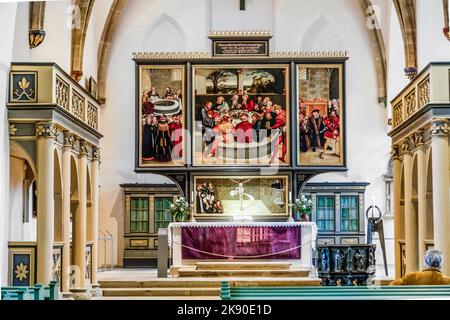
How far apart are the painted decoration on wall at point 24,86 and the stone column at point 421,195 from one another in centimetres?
702

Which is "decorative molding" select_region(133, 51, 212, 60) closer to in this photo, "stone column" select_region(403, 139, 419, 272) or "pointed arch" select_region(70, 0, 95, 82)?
"pointed arch" select_region(70, 0, 95, 82)

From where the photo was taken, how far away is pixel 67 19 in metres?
18.9

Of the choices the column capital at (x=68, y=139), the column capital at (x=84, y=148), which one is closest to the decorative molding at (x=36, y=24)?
the column capital at (x=68, y=139)

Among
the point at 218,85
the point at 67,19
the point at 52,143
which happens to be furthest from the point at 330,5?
the point at 52,143

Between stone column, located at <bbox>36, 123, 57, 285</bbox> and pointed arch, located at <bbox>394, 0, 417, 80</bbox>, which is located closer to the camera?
stone column, located at <bbox>36, 123, 57, 285</bbox>

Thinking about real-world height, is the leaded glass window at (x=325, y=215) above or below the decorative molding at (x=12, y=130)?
below

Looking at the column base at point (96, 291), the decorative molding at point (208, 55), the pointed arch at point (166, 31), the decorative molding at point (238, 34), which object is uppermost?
the pointed arch at point (166, 31)

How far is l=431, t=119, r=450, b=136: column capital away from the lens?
13.3 m

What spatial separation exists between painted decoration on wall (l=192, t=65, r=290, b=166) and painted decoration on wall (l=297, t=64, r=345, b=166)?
0.40 metres

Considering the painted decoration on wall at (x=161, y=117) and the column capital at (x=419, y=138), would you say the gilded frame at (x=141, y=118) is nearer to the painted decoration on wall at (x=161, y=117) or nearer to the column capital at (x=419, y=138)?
the painted decoration on wall at (x=161, y=117)

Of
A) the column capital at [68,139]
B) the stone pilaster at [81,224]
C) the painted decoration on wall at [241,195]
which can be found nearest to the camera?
the column capital at [68,139]

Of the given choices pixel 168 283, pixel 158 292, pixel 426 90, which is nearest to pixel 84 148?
pixel 168 283

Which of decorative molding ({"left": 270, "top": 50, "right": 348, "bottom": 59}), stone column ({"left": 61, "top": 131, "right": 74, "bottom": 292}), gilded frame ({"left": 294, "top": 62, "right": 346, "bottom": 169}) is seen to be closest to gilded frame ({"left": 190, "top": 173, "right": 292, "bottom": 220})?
gilded frame ({"left": 294, "top": 62, "right": 346, "bottom": 169})

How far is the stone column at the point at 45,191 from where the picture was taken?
13086 mm
